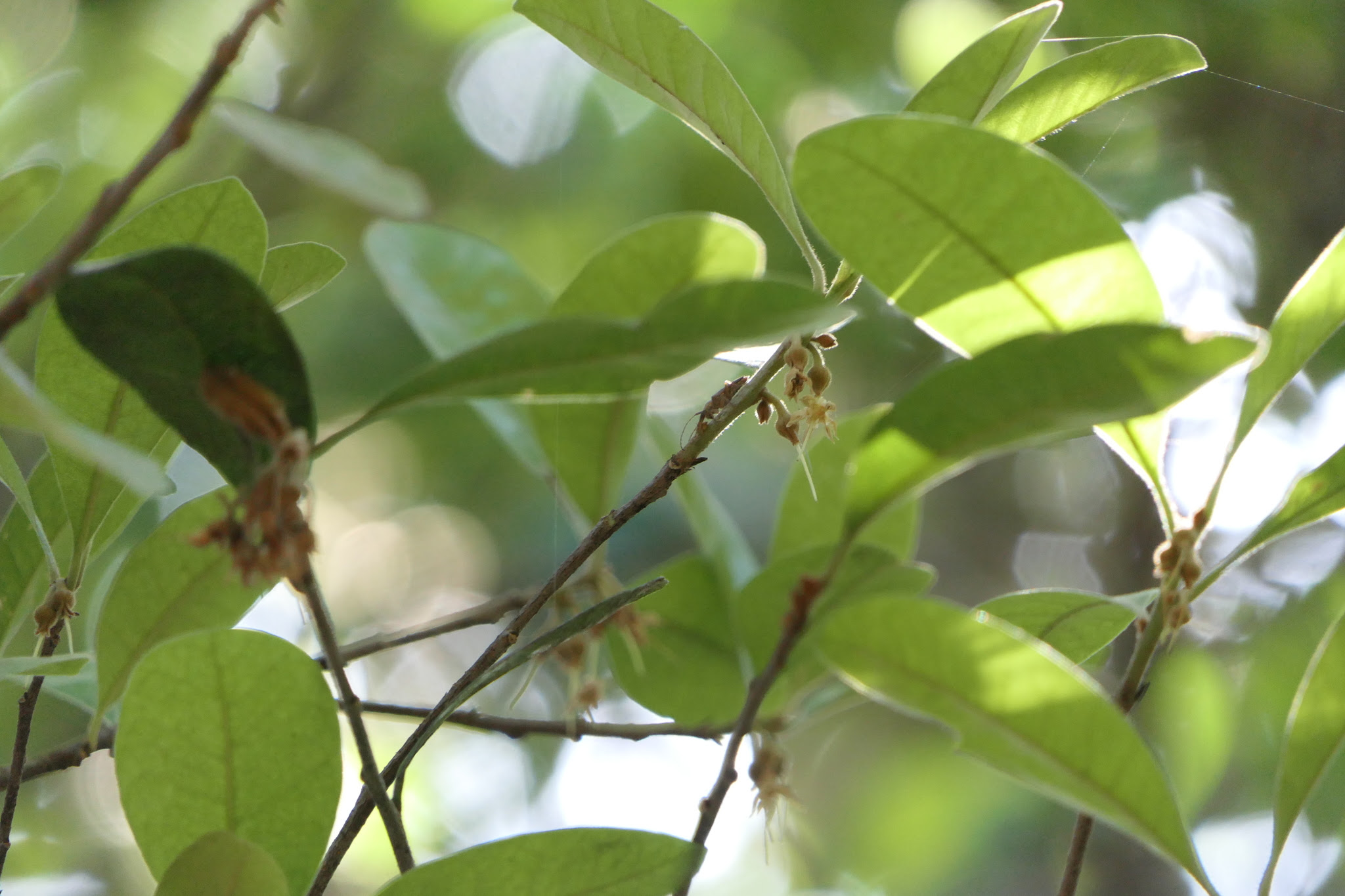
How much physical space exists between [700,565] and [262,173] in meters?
1.66

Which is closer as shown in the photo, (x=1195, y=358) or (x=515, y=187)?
(x=1195, y=358)

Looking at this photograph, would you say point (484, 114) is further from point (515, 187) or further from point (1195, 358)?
point (1195, 358)

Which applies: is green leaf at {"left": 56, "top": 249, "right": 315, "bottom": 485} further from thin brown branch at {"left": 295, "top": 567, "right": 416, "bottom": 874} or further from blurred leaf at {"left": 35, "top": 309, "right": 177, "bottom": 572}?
blurred leaf at {"left": 35, "top": 309, "right": 177, "bottom": 572}

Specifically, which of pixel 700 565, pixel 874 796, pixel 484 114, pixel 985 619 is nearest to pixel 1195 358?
pixel 985 619

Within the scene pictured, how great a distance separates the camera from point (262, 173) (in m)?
2.07

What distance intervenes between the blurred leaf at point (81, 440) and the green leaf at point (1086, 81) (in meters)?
0.38

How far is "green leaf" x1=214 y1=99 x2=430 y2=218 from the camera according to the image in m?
0.37

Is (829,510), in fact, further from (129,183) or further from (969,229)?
(129,183)

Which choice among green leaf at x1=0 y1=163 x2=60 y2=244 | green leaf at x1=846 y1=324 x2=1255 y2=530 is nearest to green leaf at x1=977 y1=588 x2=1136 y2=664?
green leaf at x1=846 y1=324 x2=1255 y2=530

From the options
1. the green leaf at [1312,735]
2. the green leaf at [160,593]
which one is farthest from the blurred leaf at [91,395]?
the green leaf at [1312,735]

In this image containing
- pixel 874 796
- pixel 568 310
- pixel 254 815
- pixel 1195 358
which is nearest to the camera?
pixel 1195 358

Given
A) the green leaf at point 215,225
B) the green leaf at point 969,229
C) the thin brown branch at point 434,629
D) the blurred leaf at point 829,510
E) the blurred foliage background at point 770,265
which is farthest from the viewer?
the blurred foliage background at point 770,265

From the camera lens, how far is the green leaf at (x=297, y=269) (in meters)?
0.49

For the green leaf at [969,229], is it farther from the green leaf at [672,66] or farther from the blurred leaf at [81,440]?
the blurred leaf at [81,440]
